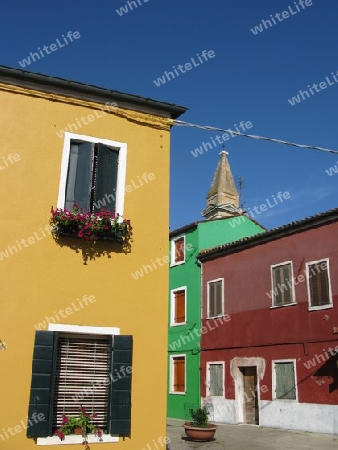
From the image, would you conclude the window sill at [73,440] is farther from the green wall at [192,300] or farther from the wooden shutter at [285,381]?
the green wall at [192,300]

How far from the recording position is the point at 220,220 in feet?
79.6

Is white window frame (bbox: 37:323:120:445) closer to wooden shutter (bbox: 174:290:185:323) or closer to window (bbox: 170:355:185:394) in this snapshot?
window (bbox: 170:355:185:394)

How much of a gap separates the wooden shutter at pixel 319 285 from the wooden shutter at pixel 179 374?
8.03 meters

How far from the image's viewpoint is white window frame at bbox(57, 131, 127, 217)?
738cm

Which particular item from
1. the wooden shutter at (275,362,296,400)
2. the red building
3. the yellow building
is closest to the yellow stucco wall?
the yellow building

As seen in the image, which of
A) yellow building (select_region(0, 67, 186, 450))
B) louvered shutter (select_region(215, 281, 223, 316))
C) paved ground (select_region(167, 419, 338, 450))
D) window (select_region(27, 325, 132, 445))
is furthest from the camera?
louvered shutter (select_region(215, 281, 223, 316))

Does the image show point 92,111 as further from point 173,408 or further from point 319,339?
point 173,408

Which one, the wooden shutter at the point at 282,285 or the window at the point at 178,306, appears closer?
the wooden shutter at the point at 282,285

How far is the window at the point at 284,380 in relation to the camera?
16.5 m

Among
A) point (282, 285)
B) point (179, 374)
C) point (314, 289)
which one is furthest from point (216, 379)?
point (314, 289)

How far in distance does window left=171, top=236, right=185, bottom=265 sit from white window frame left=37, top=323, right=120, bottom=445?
54.8ft

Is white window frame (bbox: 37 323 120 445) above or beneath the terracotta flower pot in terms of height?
above

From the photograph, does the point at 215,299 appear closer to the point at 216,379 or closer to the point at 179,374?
the point at 216,379

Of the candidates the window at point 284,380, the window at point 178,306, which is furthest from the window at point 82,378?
the window at point 178,306
